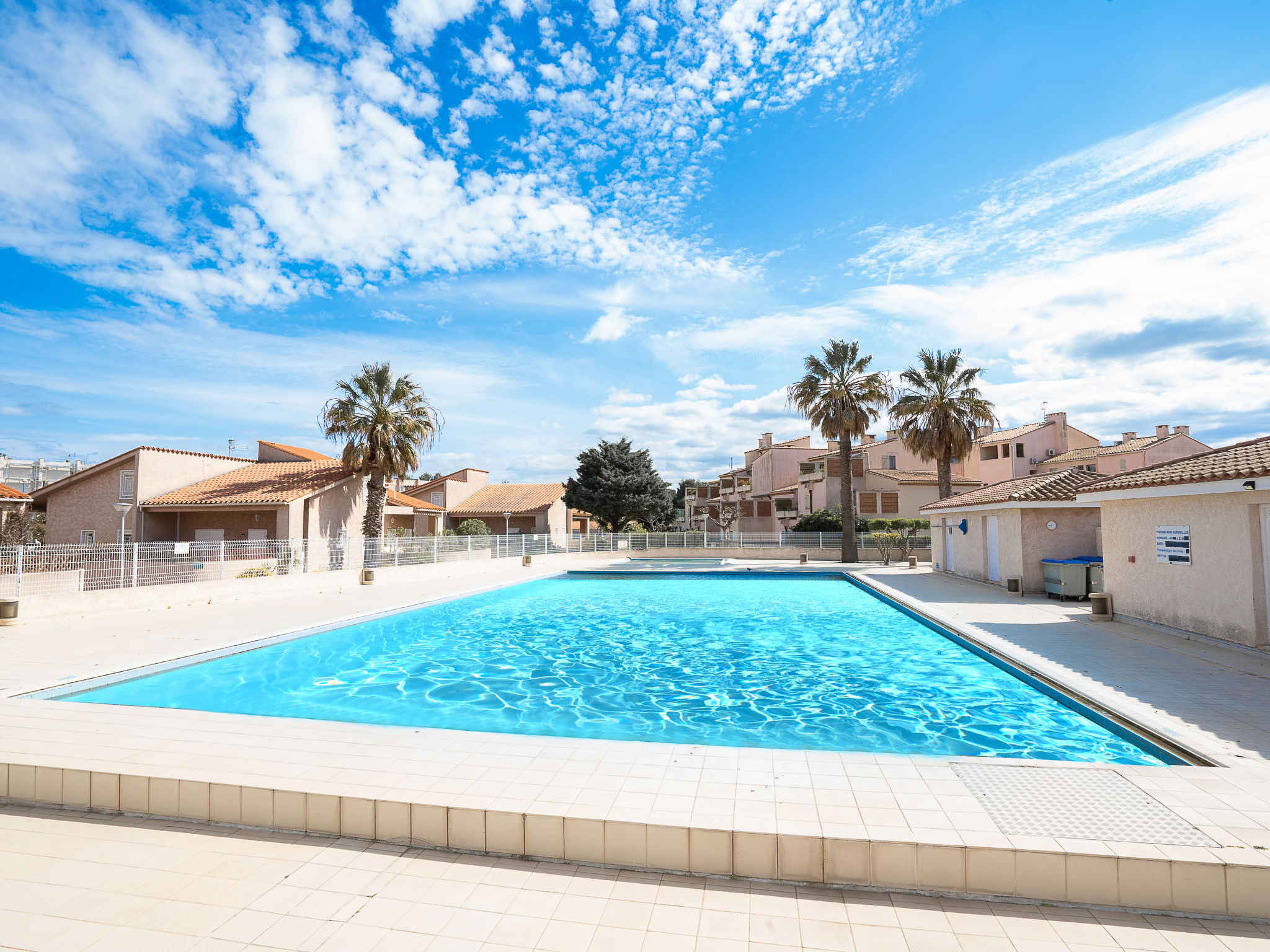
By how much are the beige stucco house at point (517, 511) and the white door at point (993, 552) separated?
89.2 feet

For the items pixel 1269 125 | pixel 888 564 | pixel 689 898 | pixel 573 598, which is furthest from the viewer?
pixel 888 564

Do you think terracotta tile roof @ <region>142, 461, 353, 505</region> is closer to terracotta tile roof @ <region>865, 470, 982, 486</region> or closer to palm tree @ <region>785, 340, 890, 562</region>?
palm tree @ <region>785, 340, 890, 562</region>

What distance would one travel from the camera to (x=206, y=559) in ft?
47.8

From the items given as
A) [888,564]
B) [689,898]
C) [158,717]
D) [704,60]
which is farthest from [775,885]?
[888,564]

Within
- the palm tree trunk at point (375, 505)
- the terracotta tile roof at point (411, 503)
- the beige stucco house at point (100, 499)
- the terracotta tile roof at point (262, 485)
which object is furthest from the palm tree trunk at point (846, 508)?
the beige stucco house at point (100, 499)

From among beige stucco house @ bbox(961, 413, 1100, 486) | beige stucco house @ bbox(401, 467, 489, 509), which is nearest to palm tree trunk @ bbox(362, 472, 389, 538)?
beige stucco house @ bbox(401, 467, 489, 509)

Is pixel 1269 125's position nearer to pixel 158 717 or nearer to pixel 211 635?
pixel 158 717

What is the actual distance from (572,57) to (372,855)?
39.7 ft

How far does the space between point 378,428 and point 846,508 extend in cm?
2020

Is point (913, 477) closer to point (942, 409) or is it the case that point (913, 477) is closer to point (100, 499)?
point (942, 409)

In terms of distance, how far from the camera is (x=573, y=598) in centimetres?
1886

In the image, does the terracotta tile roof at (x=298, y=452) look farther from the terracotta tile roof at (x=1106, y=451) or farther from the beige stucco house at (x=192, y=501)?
the terracotta tile roof at (x=1106, y=451)

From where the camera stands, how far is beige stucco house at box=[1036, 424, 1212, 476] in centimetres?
3869

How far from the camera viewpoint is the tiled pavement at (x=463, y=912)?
2672 mm
